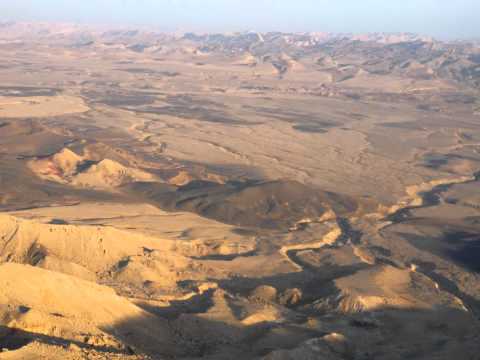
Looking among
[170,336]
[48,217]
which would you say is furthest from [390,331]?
[48,217]

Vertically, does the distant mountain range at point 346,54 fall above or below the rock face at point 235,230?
below

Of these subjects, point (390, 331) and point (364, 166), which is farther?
point (364, 166)

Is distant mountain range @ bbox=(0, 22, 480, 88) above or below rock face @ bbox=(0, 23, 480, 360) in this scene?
below

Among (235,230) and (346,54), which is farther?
(346,54)

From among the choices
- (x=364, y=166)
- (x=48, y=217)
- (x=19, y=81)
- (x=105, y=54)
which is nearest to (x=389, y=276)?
(x=48, y=217)

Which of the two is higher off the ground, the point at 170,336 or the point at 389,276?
the point at 170,336

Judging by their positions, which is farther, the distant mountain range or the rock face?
the distant mountain range

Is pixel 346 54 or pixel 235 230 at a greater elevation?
pixel 235 230

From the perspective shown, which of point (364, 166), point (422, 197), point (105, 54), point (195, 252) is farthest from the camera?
point (105, 54)

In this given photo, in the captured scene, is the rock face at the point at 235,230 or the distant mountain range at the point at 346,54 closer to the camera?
the rock face at the point at 235,230

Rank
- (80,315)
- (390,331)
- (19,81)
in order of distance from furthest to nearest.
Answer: (19,81) < (390,331) < (80,315)

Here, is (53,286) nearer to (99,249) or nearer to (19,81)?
(99,249)
